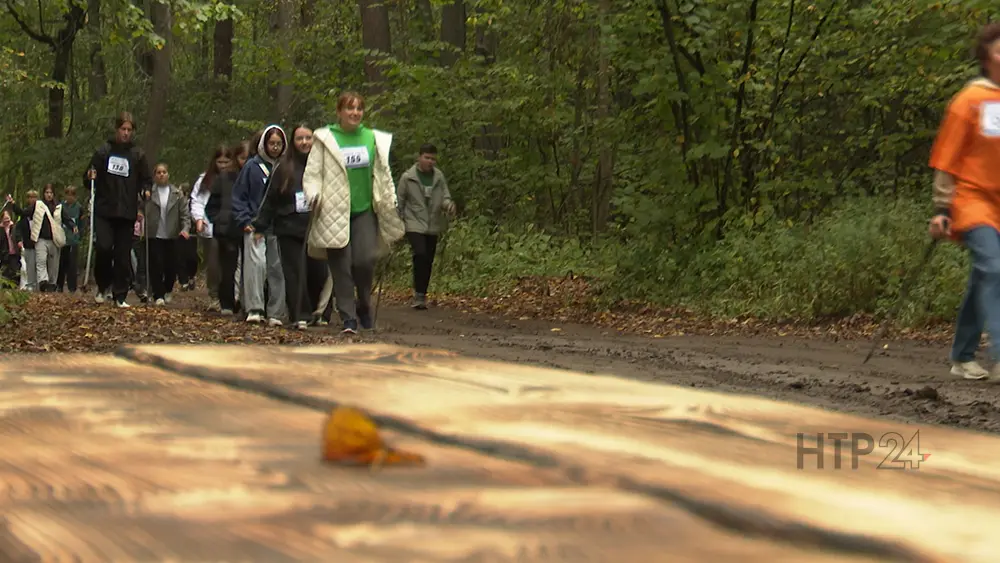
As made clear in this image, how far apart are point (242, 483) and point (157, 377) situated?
83.9 inches

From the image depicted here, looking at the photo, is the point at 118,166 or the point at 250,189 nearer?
the point at 250,189

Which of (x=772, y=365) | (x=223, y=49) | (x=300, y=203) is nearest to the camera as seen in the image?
(x=772, y=365)

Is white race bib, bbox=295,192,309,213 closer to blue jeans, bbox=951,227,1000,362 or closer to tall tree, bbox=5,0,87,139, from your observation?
blue jeans, bbox=951,227,1000,362

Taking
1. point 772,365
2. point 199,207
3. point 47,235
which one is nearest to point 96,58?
point 47,235

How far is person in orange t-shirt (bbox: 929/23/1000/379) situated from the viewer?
7.55 meters

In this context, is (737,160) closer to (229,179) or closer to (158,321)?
(229,179)

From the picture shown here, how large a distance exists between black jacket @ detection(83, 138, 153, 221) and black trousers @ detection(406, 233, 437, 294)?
3602 millimetres

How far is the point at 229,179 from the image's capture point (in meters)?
14.4

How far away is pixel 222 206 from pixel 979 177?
8.64m

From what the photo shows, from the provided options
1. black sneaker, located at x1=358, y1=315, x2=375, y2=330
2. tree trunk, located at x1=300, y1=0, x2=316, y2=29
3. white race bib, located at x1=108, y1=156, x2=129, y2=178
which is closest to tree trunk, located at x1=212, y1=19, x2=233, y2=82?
tree trunk, located at x1=300, y1=0, x2=316, y2=29

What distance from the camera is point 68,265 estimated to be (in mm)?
25375

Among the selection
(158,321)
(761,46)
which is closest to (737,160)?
(761,46)

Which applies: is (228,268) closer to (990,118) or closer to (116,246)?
(116,246)

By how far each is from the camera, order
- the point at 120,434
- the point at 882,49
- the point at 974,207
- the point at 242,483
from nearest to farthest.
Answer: the point at 242,483, the point at 120,434, the point at 974,207, the point at 882,49
